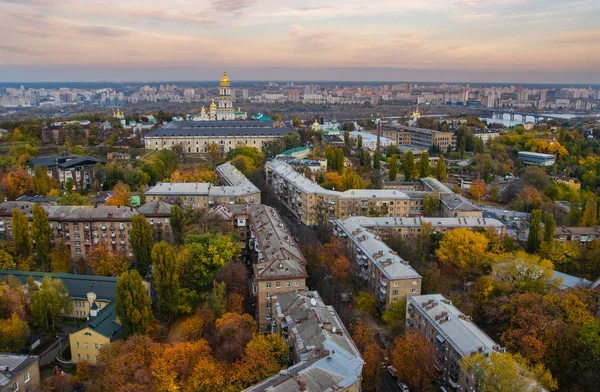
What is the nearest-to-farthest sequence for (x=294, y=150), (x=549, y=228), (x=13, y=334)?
1. (x=13, y=334)
2. (x=549, y=228)
3. (x=294, y=150)

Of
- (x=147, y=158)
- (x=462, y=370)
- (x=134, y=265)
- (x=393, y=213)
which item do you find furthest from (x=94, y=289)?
(x=147, y=158)

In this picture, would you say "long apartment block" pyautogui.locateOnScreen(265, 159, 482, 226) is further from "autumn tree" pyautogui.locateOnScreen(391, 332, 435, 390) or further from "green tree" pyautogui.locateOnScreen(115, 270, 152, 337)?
"autumn tree" pyautogui.locateOnScreen(391, 332, 435, 390)

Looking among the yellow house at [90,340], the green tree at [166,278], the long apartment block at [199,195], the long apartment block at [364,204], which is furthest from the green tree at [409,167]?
the yellow house at [90,340]

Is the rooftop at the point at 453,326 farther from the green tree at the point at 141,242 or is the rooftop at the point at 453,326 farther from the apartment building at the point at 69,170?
the apartment building at the point at 69,170

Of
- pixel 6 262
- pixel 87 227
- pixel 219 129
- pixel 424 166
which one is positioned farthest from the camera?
pixel 219 129

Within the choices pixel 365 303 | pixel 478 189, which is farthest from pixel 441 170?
pixel 365 303

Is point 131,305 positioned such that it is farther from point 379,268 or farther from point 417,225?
point 417,225
